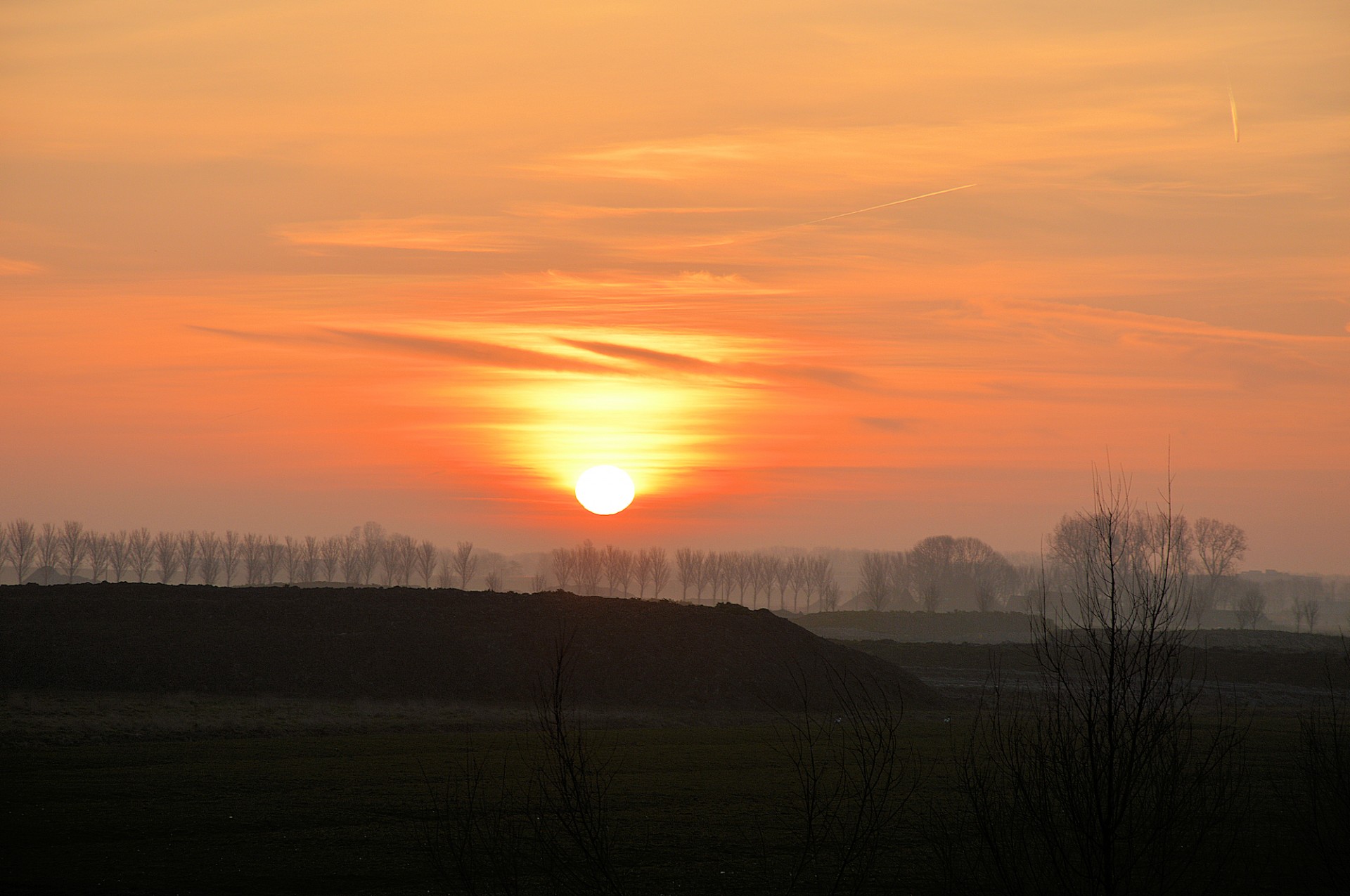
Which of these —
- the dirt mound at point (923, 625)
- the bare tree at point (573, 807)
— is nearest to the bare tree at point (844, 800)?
the bare tree at point (573, 807)

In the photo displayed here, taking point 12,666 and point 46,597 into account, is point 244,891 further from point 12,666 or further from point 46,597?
point 46,597

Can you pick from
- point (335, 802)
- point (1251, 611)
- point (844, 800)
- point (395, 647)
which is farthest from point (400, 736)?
point (1251, 611)

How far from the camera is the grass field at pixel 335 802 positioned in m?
18.6

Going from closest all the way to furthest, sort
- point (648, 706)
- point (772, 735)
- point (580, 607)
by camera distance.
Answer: point (772, 735) < point (648, 706) < point (580, 607)

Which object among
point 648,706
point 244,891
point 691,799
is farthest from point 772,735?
point 244,891

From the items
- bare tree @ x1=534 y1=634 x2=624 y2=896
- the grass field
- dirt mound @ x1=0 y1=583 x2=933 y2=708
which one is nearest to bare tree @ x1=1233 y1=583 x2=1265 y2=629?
dirt mound @ x1=0 y1=583 x2=933 y2=708

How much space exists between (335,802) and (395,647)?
28779 millimetres

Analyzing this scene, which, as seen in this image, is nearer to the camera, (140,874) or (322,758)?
(140,874)

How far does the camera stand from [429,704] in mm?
48438

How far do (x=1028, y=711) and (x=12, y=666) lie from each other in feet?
145

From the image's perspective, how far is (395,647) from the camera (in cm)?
5350

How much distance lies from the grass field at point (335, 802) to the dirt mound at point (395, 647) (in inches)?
167

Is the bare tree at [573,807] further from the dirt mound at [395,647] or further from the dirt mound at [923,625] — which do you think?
the dirt mound at [923,625]

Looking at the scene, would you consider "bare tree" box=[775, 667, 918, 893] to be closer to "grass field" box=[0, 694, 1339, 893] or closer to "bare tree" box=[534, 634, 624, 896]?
"grass field" box=[0, 694, 1339, 893]
